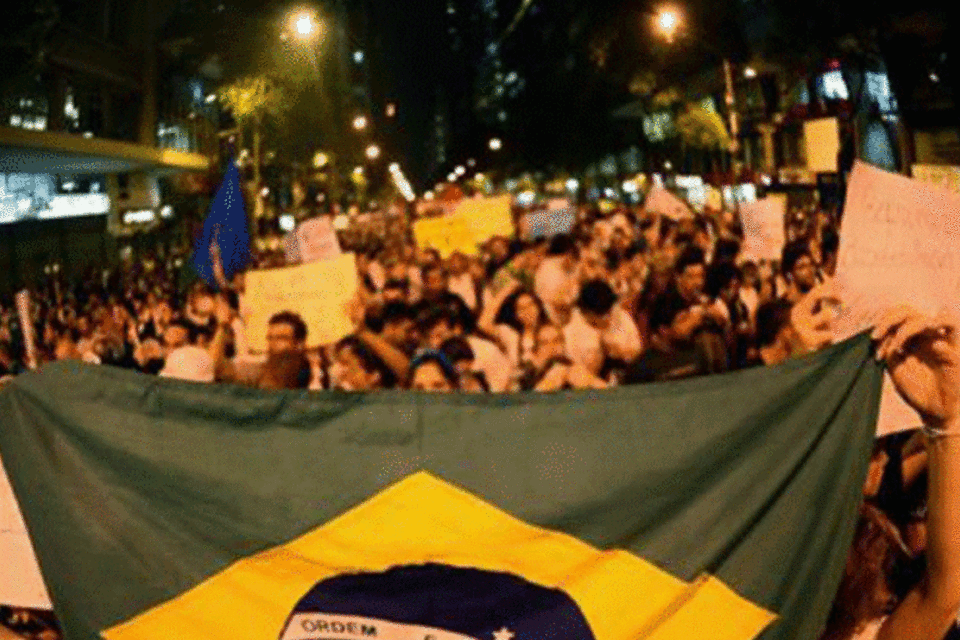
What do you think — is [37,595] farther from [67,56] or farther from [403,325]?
[67,56]

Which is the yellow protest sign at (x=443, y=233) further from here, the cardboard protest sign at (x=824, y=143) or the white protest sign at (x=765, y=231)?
the white protest sign at (x=765, y=231)

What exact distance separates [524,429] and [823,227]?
1176 centimetres

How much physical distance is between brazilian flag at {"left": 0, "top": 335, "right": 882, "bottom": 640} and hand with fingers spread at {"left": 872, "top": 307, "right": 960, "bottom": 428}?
0.06 metres

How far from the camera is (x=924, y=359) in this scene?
268 centimetres

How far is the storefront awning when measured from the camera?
83.3ft

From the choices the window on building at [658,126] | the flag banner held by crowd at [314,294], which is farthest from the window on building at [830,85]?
the flag banner held by crowd at [314,294]

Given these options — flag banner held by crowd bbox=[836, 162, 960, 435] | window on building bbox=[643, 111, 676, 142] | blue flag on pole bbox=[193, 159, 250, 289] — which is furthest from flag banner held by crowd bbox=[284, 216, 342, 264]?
window on building bbox=[643, 111, 676, 142]

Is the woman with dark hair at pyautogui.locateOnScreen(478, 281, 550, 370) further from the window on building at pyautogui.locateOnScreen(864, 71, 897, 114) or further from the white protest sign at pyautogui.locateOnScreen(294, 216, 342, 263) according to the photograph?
the window on building at pyautogui.locateOnScreen(864, 71, 897, 114)

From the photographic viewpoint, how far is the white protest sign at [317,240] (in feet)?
35.0

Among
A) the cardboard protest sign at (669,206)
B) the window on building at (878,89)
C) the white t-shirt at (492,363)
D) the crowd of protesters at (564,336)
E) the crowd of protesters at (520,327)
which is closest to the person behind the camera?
the crowd of protesters at (564,336)

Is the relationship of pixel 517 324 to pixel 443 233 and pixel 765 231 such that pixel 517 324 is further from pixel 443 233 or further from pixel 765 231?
pixel 443 233

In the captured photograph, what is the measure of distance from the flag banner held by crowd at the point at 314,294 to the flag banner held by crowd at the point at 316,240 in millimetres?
2871

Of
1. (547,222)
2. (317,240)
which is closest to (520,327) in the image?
(317,240)

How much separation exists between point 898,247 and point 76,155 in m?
28.3
